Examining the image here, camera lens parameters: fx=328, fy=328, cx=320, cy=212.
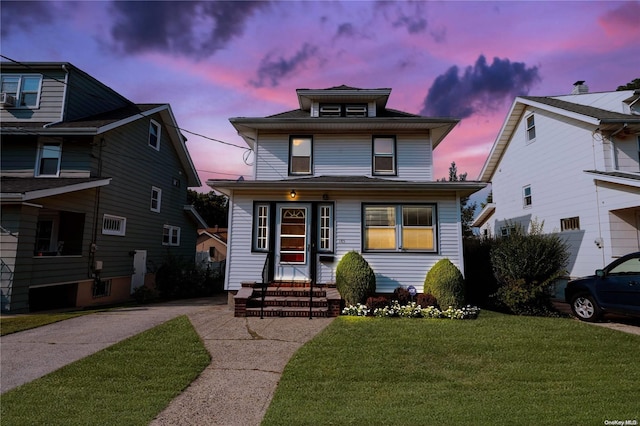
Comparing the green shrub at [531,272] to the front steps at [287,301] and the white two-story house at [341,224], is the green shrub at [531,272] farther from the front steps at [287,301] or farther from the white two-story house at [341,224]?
the front steps at [287,301]

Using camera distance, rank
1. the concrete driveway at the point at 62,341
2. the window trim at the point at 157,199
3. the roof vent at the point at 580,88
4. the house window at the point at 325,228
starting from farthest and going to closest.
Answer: the window trim at the point at 157,199 → the roof vent at the point at 580,88 → the house window at the point at 325,228 → the concrete driveway at the point at 62,341

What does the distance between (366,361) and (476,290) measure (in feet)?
24.8

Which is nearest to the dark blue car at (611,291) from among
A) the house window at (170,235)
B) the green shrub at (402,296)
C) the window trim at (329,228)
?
the green shrub at (402,296)

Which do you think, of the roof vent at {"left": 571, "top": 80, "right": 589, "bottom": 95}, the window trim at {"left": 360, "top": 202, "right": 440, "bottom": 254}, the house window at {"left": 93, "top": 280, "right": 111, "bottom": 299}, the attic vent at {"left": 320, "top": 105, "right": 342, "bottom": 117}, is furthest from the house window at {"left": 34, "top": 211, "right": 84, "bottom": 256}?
the roof vent at {"left": 571, "top": 80, "right": 589, "bottom": 95}

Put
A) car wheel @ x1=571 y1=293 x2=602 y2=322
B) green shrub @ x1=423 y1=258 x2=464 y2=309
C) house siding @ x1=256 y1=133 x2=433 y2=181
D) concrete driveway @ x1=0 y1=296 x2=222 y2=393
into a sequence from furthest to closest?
house siding @ x1=256 y1=133 x2=433 y2=181
green shrub @ x1=423 y1=258 x2=464 y2=309
car wheel @ x1=571 y1=293 x2=602 y2=322
concrete driveway @ x1=0 y1=296 x2=222 y2=393

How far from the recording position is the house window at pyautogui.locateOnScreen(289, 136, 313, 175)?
38.9 ft

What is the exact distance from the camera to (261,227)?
10.6 meters

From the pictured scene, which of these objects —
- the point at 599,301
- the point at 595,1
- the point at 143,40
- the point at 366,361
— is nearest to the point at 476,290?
the point at 599,301

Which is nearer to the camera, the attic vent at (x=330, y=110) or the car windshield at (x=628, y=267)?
the car windshield at (x=628, y=267)

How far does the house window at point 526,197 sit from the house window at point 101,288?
18.5 meters

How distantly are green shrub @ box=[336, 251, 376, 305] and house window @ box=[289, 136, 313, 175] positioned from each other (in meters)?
4.00

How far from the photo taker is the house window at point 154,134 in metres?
16.1

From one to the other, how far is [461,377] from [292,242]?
6.72m

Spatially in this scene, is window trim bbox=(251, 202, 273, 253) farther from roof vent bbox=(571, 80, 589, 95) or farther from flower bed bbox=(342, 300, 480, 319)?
roof vent bbox=(571, 80, 589, 95)
